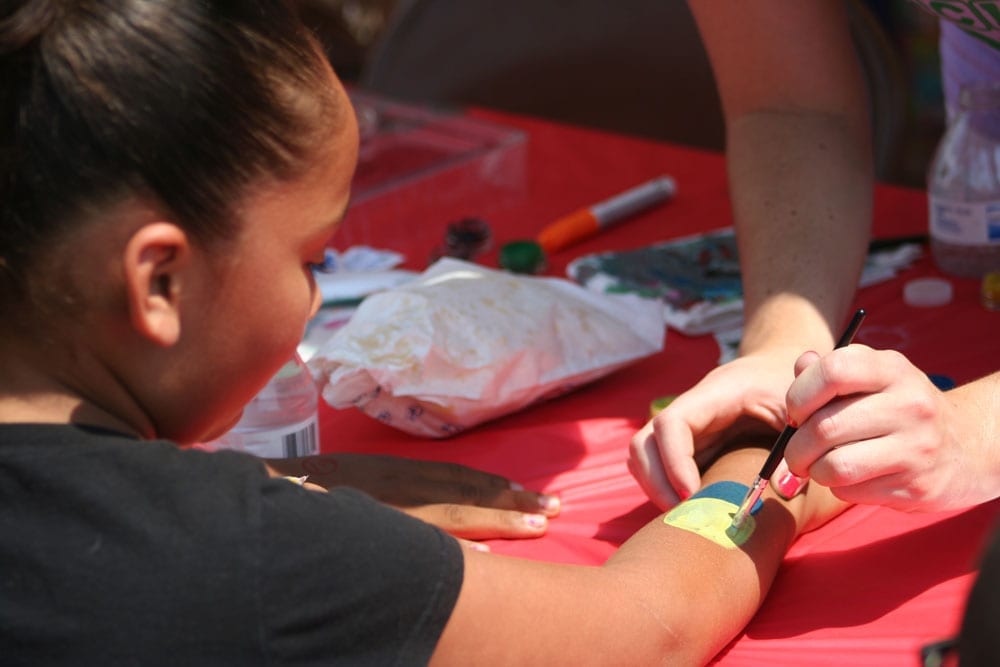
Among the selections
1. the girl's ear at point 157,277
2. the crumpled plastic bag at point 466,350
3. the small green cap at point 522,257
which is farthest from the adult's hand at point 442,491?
the small green cap at point 522,257

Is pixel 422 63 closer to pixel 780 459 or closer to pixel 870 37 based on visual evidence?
pixel 870 37

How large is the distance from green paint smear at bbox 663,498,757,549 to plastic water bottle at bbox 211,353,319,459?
0.40 m

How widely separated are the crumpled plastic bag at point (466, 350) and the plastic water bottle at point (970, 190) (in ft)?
1.29

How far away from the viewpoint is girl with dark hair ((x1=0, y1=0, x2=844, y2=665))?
701 millimetres

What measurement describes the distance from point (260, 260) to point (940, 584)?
58 cm

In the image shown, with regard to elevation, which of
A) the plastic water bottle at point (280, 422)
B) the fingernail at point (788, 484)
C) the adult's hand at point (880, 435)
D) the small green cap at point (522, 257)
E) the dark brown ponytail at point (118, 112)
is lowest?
the small green cap at point (522, 257)

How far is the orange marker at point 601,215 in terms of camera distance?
1.80m

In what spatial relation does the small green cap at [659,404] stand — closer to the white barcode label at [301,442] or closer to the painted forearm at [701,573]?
the painted forearm at [701,573]

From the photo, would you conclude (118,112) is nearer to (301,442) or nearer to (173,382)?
(173,382)

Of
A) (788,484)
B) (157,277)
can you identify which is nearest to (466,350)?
(788,484)

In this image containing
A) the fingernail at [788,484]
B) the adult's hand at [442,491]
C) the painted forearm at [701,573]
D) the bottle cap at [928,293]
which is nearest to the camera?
the painted forearm at [701,573]

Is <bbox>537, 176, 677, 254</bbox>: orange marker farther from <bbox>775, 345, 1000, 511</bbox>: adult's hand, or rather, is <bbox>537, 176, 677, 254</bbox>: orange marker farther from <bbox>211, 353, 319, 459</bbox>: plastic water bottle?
<bbox>775, 345, 1000, 511</bbox>: adult's hand

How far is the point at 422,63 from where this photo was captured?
2.71m

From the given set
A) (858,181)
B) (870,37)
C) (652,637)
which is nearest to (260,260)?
(652,637)
